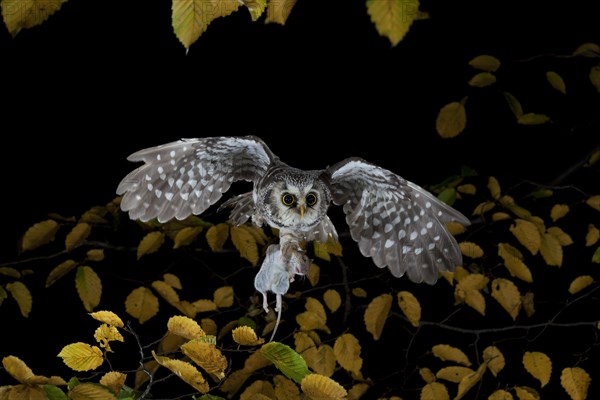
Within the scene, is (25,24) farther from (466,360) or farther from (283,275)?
(466,360)

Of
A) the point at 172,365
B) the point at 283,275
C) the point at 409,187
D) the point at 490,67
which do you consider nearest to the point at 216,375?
the point at 172,365

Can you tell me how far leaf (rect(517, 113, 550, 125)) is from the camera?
2.30 meters

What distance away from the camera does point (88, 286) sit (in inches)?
77.5

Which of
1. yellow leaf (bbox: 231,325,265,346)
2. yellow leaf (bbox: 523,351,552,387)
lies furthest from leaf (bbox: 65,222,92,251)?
yellow leaf (bbox: 523,351,552,387)

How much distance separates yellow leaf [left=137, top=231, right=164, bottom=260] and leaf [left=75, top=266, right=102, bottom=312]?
0.50 feet

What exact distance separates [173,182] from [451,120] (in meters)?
1.12

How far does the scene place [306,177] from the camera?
45.7 inches

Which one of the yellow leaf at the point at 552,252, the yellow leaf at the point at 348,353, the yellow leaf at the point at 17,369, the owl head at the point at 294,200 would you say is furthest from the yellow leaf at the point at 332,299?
the yellow leaf at the point at 17,369

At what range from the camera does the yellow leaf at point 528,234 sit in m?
2.11

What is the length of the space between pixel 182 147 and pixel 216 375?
17.2 inches

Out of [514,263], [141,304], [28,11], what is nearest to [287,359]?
[28,11]

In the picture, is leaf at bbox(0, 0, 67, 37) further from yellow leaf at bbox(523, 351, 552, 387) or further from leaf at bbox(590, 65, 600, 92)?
leaf at bbox(590, 65, 600, 92)

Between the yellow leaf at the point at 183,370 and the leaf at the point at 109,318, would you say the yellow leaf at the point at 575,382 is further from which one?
the leaf at the point at 109,318

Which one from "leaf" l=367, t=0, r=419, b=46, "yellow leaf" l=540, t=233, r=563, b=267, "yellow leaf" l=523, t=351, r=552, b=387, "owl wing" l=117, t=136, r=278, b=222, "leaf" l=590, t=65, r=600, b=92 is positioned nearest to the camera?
"leaf" l=367, t=0, r=419, b=46
